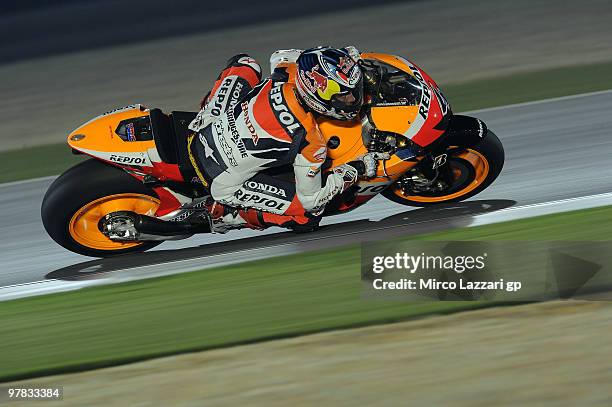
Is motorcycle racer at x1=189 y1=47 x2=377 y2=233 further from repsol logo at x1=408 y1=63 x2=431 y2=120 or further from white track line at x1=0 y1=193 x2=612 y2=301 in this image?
repsol logo at x1=408 y1=63 x2=431 y2=120

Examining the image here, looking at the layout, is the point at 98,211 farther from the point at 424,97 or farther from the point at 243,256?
the point at 424,97

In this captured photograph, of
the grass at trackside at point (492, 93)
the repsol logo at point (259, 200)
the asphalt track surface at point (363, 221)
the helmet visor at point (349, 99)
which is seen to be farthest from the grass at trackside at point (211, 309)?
the grass at trackside at point (492, 93)

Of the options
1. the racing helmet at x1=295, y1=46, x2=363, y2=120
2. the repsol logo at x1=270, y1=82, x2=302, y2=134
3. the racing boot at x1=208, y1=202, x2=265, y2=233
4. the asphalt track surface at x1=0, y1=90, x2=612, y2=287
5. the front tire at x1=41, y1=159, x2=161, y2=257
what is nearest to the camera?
the racing helmet at x1=295, y1=46, x2=363, y2=120

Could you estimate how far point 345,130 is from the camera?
6.99 m

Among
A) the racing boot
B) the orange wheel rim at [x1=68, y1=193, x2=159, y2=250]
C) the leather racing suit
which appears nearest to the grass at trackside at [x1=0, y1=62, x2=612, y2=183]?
the orange wheel rim at [x1=68, y1=193, x2=159, y2=250]

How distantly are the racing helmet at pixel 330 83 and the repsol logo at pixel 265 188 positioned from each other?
756 millimetres

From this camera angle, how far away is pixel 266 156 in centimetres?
691

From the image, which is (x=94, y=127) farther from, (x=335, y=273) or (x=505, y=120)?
(x=505, y=120)

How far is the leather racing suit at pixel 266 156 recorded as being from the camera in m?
6.78

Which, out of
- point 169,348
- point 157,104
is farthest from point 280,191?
point 157,104

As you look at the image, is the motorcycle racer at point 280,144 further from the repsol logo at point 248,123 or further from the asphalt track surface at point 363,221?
the asphalt track surface at point 363,221

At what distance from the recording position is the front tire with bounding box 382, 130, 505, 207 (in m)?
7.40

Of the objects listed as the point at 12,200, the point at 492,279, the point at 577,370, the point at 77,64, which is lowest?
the point at 577,370

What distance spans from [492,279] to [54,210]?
354cm
